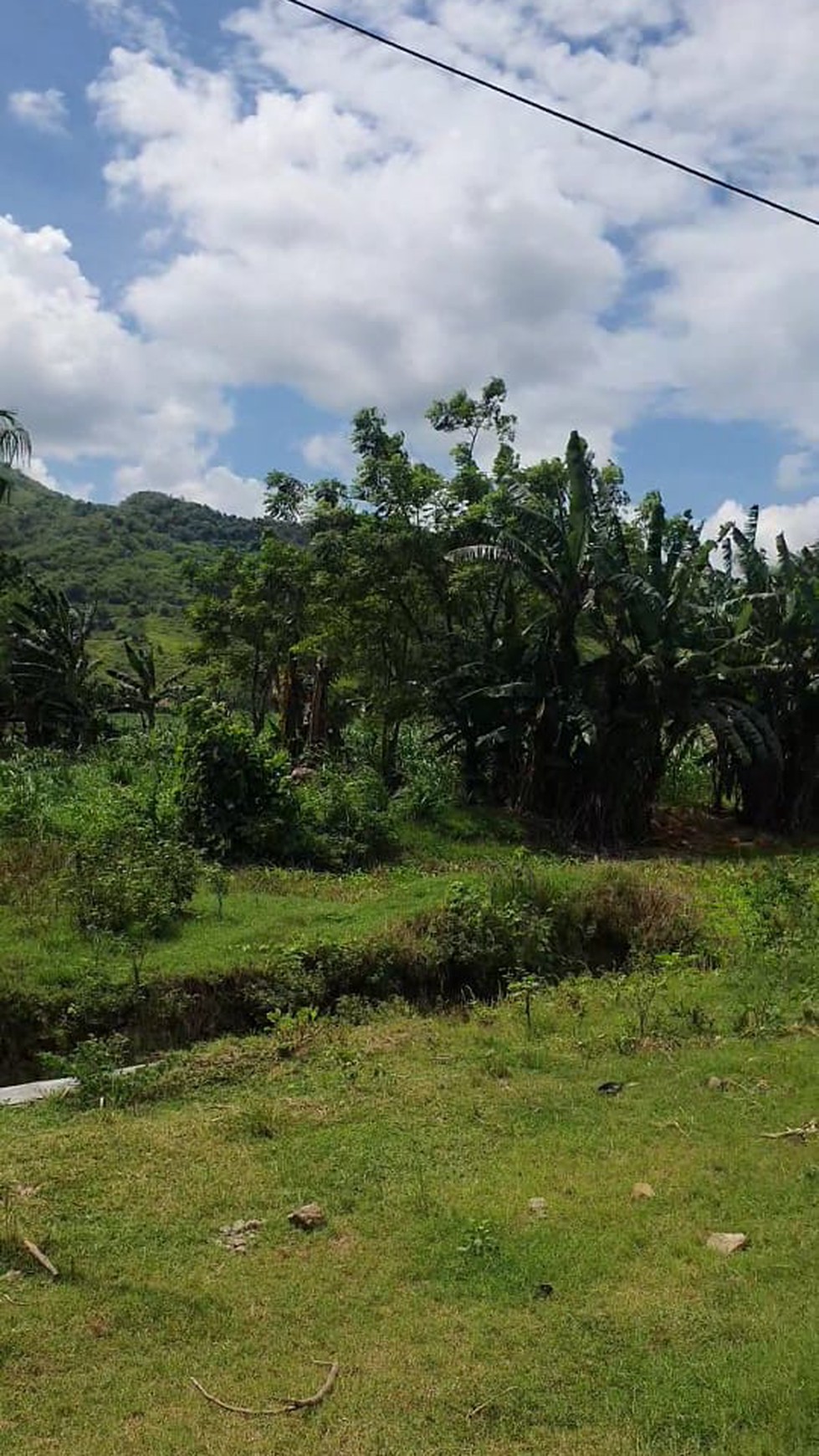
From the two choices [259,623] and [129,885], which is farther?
[259,623]

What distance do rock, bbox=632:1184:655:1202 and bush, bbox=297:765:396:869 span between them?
27.7 feet

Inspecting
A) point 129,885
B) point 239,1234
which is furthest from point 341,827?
point 239,1234

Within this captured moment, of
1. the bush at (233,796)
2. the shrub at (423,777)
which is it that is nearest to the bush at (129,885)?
the bush at (233,796)

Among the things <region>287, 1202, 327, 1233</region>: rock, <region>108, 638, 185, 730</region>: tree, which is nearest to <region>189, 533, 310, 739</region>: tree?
<region>108, 638, 185, 730</region>: tree

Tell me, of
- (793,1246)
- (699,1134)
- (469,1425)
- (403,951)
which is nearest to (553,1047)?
(699,1134)

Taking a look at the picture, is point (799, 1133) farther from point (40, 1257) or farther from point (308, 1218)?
point (40, 1257)

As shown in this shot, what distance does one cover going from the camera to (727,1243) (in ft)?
Result: 15.2

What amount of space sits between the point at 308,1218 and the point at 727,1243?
5.94 ft

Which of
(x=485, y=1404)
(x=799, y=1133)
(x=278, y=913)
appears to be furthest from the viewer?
(x=278, y=913)

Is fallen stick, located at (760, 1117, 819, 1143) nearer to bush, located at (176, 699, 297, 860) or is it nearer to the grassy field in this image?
the grassy field

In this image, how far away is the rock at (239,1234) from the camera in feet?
15.6

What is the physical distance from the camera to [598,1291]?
Result: 4.27 m

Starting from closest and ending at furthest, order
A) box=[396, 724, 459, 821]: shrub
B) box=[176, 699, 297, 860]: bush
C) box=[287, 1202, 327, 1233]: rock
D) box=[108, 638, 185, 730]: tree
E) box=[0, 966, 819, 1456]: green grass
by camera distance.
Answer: box=[0, 966, 819, 1456]: green grass, box=[287, 1202, 327, 1233]: rock, box=[176, 699, 297, 860]: bush, box=[396, 724, 459, 821]: shrub, box=[108, 638, 185, 730]: tree

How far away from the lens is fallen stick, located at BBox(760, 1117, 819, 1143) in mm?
5832
